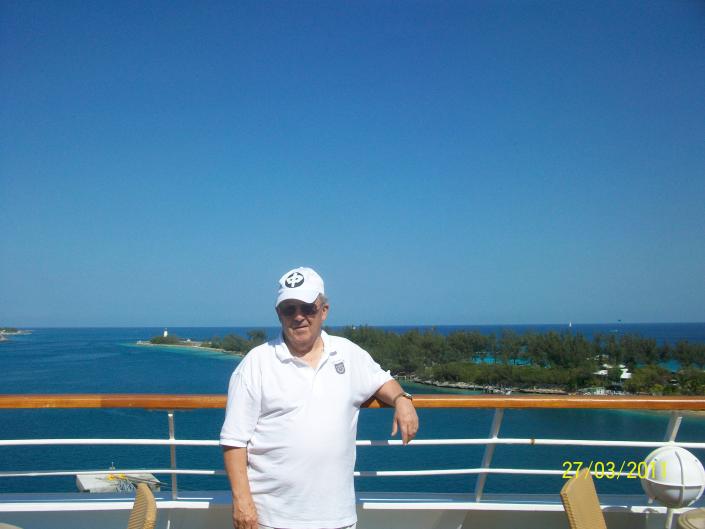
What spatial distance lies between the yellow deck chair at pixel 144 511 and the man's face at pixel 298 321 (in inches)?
20.7

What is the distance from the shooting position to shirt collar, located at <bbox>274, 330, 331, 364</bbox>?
1533 millimetres

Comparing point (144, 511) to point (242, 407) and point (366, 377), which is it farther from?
point (366, 377)

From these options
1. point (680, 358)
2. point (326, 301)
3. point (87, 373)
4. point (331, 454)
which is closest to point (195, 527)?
point (331, 454)

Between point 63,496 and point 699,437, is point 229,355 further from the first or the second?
point 63,496

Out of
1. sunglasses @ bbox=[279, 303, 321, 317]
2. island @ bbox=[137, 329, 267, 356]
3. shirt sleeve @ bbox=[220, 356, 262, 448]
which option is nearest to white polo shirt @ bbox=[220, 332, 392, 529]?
shirt sleeve @ bbox=[220, 356, 262, 448]

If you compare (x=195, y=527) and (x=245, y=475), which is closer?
(x=245, y=475)

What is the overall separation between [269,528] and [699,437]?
23142mm

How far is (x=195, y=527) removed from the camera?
212cm

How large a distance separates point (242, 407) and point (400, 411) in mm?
468

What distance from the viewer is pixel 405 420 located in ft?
5.31

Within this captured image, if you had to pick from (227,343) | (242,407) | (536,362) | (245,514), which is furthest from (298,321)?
(227,343)

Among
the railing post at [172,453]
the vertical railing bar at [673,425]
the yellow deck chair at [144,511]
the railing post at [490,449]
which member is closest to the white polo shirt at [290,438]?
the yellow deck chair at [144,511]

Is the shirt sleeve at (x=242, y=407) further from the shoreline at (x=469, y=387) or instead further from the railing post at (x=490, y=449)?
the shoreline at (x=469, y=387)

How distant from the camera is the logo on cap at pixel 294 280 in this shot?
1.56 metres
